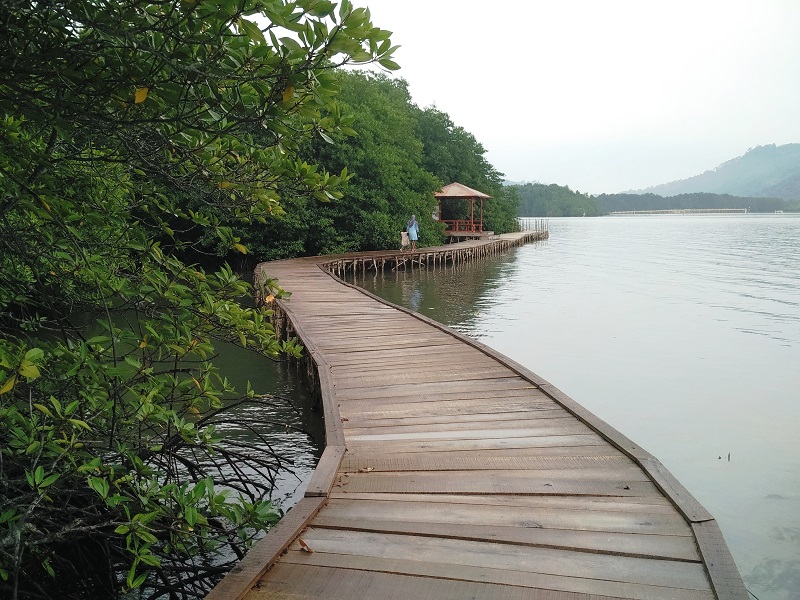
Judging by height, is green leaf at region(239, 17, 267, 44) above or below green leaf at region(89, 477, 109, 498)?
above

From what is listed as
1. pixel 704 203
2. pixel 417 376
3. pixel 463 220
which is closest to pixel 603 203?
pixel 704 203

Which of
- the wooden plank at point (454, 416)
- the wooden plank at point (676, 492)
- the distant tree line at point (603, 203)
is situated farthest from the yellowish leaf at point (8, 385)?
the distant tree line at point (603, 203)

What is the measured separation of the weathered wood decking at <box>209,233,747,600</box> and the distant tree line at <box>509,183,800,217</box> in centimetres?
14130

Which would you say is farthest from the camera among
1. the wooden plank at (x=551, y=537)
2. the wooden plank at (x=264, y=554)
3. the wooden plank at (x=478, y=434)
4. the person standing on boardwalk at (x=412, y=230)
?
the person standing on boardwalk at (x=412, y=230)

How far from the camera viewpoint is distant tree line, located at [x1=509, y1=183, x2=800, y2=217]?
505 feet

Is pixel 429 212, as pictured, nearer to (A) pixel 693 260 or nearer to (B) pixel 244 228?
(B) pixel 244 228

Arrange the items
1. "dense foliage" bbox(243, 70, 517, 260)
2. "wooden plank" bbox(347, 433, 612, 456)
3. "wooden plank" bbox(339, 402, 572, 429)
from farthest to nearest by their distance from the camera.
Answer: "dense foliage" bbox(243, 70, 517, 260), "wooden plank" bbox(339, 402, 572, 429), "wooden plank" bbox(347, 433, 612, 456)

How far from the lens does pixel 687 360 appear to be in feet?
36.3

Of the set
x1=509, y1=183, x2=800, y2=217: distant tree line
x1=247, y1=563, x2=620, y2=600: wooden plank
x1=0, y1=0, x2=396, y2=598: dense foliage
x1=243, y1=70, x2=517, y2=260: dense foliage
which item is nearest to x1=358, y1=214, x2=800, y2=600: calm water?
x1=243, y1=70, x2=517, y2=260: dense foliage

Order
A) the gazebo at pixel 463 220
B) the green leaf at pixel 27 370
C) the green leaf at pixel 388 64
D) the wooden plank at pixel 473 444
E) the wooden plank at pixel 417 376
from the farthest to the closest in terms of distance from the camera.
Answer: the gazebo at pixel 463 220
the wooden plank at pixel 417 376
the wooden plank at pixel 473 444
the green leaf at pixel 388 64
the green leaf at pixel 27 370

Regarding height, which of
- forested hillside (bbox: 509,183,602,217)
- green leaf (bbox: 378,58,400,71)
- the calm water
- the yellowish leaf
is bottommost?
the calm water

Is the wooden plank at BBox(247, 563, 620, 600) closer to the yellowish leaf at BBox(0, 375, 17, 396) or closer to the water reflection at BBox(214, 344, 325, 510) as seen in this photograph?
the yellowish leaf at BBox(0, 375, 17, 396)

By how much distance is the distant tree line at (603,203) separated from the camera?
505ft

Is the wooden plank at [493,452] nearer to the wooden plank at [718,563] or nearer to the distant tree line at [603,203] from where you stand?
the wooden plank at [718,563]
